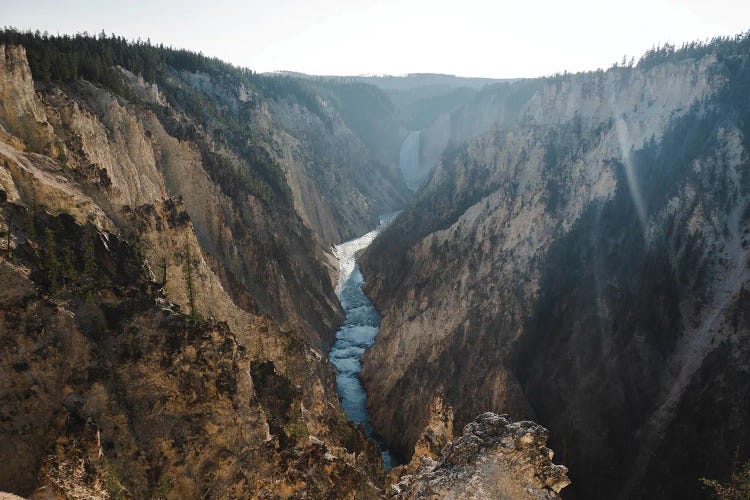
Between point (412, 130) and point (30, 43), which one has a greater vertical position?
point (412, 130)

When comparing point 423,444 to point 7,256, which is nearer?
point 7,256

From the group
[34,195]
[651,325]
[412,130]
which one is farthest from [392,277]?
[412,130]

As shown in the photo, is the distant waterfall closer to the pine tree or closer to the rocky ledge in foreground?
the pine tree

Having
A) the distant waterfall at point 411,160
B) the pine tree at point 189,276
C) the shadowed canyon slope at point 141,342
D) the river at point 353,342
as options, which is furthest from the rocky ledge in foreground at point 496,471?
the distant waterfall at point 411,160

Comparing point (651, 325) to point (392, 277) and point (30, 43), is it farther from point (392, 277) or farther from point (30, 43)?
point (30, 43)

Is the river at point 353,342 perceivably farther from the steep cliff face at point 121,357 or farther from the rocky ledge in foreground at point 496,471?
the rocky ledge in foreground at point 496,471

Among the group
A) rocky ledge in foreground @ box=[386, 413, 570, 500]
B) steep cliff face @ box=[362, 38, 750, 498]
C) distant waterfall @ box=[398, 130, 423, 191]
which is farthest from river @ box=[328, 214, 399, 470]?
distant waterfall @ box=[398, 130, 423, 191]
